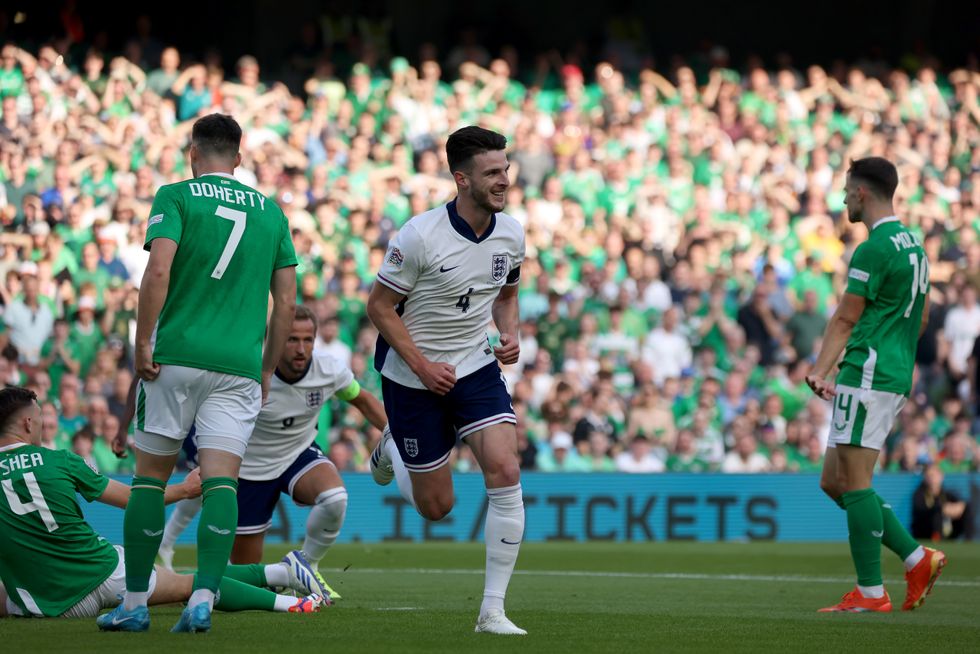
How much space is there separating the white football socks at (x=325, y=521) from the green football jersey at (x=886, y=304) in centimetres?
336

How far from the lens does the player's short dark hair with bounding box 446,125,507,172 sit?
24.4 feet

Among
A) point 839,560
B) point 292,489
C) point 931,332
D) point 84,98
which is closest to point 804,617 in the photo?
point 292,489

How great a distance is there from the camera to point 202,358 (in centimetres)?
690

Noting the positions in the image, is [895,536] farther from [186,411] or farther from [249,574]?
[186,411]

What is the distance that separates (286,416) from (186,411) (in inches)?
124

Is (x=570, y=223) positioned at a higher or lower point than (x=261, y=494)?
higher

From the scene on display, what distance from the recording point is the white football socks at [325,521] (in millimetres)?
9836

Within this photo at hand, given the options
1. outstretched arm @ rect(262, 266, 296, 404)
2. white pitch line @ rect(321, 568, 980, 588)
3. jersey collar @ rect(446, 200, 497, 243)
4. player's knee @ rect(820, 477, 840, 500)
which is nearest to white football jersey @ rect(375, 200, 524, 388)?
jersey collar @ rect(446, 200, 497, 243)

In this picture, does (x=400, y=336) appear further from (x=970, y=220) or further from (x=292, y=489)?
(x=970, y=220)

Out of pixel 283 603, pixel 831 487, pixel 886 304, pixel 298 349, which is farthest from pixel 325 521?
pixel 886 304

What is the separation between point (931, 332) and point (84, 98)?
11925 mm

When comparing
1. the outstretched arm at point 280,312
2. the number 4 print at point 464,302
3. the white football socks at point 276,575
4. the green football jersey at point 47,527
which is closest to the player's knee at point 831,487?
the number 4 print at point 464,302

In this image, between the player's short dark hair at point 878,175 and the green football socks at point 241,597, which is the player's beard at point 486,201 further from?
the player's short dark hair at point 878,175

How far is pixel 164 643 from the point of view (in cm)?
638
